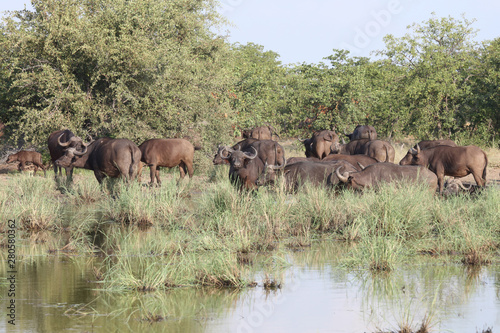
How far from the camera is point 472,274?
8.17m

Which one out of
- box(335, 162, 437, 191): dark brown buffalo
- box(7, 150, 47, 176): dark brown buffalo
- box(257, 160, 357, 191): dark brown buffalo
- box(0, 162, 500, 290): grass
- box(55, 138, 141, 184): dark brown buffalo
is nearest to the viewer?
box(0, 162, 500, 290): grass

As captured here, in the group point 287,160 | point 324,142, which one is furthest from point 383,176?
point 324,142

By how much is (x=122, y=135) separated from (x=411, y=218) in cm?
1231

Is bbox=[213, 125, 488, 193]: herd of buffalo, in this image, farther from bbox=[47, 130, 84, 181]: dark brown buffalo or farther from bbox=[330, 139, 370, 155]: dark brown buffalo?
bbox=[47, 130, 84, 181]: dark brown buffalo

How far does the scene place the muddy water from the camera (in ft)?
20.0

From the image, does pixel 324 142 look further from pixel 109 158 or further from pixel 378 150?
pixel 109 158

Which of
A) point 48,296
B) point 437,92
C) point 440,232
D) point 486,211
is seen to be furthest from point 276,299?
point 437,92

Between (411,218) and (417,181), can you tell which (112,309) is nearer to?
(411,218)

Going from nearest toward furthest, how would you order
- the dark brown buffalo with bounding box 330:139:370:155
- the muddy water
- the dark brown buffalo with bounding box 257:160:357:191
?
the muddy water < the dark brown buffalo with bounding box 257:160:357:191 < the dark brown buffalo with bounding box 330:139:370:155

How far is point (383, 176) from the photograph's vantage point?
12.9 metres

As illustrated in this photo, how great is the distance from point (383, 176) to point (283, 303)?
21.4ft

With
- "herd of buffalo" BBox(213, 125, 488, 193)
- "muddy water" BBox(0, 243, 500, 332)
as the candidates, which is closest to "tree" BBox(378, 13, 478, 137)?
"herd of buffalo" BBox(213, 125, 488, 193)

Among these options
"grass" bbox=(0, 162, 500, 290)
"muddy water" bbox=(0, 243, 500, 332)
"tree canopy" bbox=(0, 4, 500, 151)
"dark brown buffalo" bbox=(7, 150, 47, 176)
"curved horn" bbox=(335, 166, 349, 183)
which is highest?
"tree canopy" bbox=(0, 4, 500, 151)

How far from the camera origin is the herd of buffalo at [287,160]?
13.1m
